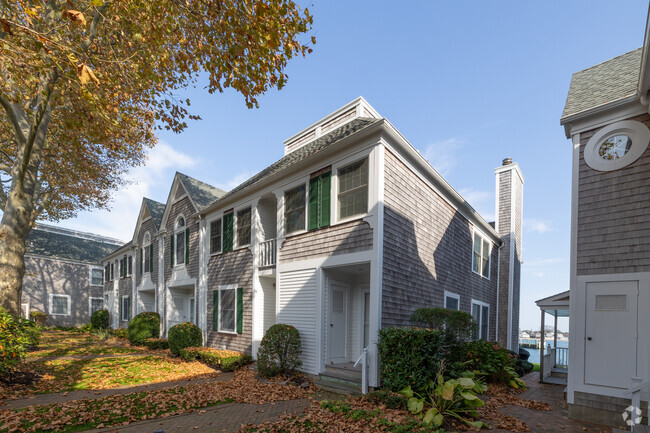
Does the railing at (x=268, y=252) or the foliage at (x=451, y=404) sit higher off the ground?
the railing at (x=268, y=252)

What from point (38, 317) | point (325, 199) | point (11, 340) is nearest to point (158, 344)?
point (11, 340)

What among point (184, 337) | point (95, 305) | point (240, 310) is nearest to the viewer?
point (240, 310)

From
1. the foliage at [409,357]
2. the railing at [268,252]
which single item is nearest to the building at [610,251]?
the foliage at [409,357]

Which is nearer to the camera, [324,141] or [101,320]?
[324,141]

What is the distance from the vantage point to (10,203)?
9.90 m

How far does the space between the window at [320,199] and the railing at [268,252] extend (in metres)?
2.29

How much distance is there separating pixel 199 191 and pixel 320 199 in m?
10.1

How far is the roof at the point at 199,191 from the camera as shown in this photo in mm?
16483

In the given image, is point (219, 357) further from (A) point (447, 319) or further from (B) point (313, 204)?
(A) point (447, 319)

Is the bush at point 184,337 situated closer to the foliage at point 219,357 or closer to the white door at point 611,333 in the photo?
the foliage at point 219,357

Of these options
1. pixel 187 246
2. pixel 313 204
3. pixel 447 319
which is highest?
pixel 313 204

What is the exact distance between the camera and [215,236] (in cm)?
1493

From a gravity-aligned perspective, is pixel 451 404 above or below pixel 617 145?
below

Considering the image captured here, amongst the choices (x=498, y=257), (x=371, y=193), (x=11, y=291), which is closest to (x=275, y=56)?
(x=371, y=193)
